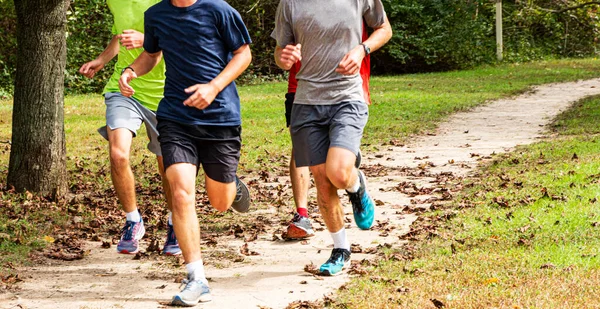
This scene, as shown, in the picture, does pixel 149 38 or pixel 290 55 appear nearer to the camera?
pixel 290 55

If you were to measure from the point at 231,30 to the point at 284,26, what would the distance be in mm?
446

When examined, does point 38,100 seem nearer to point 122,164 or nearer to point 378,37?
point 122,164

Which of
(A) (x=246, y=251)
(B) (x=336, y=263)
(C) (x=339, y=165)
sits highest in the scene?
(C) (x=339, y=165)

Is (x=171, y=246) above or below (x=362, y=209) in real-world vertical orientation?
below

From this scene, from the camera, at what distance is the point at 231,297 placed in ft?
17.8

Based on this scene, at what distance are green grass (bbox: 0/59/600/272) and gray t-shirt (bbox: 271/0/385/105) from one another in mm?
2719

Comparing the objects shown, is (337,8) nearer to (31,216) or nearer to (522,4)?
(31,216)

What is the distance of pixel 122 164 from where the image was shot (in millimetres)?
6555

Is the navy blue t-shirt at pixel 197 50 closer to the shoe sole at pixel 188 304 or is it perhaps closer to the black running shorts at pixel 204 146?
the black running shorts at pixel 204 146

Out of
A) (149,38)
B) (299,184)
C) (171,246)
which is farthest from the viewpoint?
(299,184)

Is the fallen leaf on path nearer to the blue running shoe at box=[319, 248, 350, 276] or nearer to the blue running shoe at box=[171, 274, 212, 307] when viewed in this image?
the blue running shoe at box=[319, 248, 350, 276]

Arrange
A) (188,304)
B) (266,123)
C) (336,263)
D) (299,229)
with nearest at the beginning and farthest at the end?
(188,304)
(336,263)
(299,229)
(266,123)

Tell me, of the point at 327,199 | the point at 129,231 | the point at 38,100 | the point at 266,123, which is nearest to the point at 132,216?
the point at 129,231

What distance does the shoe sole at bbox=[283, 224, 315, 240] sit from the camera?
7.07 meters
